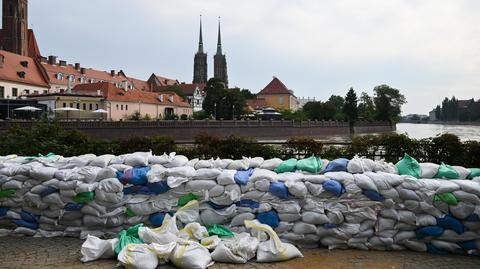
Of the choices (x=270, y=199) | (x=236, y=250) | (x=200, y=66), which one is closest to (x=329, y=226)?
(x=270, y=199)

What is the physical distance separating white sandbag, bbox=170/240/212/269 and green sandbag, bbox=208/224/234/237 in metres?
0.44

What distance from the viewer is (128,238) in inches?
178

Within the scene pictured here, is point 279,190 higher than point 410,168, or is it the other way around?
point 410,168

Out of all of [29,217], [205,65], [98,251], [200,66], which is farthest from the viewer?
[205,65]

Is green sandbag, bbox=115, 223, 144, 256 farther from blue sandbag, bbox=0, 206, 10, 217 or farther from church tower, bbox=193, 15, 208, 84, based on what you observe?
church tower, bbox=193, 15, 208, 84

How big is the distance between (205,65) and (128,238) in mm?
116339

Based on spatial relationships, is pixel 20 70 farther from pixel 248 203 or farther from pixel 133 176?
pixel 248 203

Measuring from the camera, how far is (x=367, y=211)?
4625 millimetres

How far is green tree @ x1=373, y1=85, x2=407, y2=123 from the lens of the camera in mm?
89662

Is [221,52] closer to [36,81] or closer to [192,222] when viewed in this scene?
[36,81]

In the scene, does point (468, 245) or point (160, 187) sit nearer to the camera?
point (468, 245)

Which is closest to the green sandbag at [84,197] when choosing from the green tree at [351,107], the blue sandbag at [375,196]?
the blue sandbag at [375,196]

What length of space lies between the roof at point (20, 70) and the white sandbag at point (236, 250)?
51.6 m

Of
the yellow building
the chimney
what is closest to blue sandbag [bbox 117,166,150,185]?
the chimney
